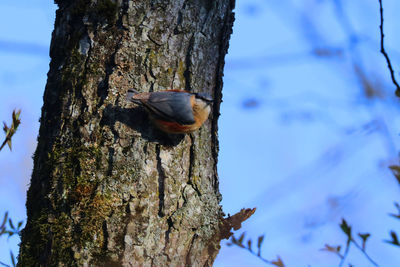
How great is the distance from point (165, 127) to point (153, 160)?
161 millimetres

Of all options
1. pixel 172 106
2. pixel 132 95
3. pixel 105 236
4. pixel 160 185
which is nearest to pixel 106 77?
pixel 132 95

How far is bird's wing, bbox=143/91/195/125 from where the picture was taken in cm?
225

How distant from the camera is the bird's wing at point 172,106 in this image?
225 cm

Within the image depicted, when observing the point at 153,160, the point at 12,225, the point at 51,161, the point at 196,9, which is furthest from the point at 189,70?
the point at 12,225

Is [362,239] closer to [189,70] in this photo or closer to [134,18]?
[189,70]

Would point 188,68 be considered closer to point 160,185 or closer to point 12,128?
point 160,185

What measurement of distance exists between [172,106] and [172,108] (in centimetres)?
1

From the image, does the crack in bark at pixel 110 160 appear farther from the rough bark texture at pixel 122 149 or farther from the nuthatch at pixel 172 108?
the nuthatch at pixel 172 108

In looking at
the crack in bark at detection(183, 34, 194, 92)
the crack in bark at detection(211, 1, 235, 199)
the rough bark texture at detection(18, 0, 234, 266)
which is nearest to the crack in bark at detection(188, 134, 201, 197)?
the rough bark texture at detection(18, 0, 234, 266)

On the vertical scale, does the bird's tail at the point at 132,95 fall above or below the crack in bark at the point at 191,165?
above

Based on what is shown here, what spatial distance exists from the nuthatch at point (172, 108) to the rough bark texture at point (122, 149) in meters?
0.05

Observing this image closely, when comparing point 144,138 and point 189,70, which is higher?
point 189,70

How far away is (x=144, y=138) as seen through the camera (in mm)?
2256

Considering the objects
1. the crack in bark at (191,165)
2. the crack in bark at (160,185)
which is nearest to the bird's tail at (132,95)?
the crack in bark at (160,185)
